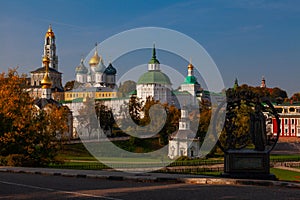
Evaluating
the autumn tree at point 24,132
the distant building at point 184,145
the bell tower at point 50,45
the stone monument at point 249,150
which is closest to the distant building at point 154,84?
the bell tower at point 50,45

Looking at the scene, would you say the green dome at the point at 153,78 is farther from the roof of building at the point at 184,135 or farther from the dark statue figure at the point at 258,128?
the dark statue figure at the point at 258,128

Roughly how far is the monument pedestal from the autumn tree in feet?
37.5

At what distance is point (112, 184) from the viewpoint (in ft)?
41.5

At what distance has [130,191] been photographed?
11.1 metres

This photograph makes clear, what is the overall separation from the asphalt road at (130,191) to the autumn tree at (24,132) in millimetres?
10029

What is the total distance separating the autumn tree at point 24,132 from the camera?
24172mm

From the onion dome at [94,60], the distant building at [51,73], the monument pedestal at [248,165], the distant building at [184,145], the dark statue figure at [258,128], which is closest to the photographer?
the monument pedestal at [248,165]

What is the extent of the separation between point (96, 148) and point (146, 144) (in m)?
8.08

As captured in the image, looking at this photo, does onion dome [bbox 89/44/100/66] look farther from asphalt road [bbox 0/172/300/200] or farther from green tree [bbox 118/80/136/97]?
asphalt road [bbox 0/172/300/200]

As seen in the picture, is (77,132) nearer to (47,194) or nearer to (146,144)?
(146,144)

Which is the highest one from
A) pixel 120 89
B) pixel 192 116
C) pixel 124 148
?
pixel 120 89

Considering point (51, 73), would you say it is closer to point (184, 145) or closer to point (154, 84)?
point (154, 84)

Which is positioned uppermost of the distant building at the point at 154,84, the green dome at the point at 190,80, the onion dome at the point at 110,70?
the onion dome at the point at 110,70

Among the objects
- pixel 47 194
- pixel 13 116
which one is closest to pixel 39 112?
pixel 13 116
